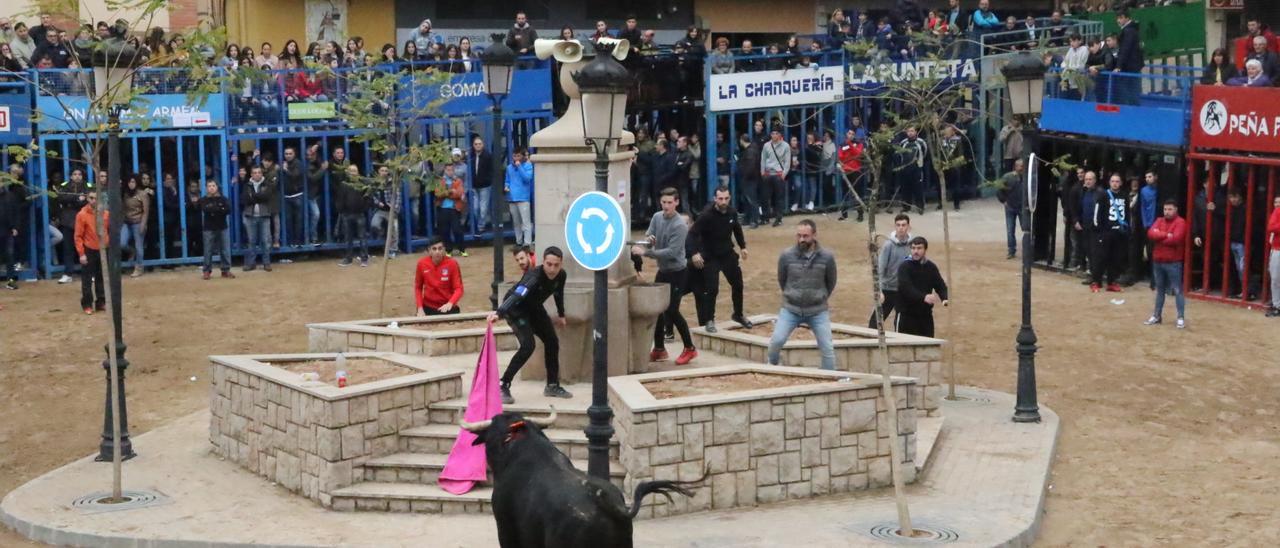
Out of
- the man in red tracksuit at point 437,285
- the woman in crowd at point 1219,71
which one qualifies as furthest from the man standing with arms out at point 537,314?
the woman in crowd at point 1219,71

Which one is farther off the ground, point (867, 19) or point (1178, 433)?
point (867, 19)

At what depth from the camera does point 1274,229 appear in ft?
74.7

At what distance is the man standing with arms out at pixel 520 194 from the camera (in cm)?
2934

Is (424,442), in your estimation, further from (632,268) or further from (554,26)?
(554,26)

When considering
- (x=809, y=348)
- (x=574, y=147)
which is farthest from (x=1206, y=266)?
(x=574, y=147)

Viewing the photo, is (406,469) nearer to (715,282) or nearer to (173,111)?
(715,282)

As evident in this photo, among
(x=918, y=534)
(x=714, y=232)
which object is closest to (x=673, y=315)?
(x=714, y=232)

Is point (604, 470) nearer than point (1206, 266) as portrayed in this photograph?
Yes

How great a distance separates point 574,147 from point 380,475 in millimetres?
3497

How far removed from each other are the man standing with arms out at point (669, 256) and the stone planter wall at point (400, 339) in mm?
1469

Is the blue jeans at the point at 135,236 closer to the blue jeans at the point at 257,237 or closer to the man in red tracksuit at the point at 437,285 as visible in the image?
the blue jeans at the point at 257,237

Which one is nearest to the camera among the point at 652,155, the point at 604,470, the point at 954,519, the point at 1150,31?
the point at 604,470

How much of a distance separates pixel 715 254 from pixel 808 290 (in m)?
2.17

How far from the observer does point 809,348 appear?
1723 centimetres
